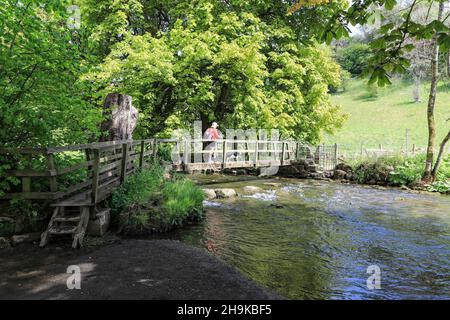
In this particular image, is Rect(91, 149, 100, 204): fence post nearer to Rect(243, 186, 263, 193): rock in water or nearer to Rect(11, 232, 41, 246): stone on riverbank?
Rect(11, 232, 41, 246): stone on riverbank

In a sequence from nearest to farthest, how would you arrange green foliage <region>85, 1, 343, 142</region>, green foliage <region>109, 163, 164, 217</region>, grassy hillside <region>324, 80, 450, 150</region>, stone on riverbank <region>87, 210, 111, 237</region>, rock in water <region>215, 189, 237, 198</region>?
stone on riverbank <region>87, 210, 111, 237</region> < green foliage <region>109, 163, 164, 217</region> < rock in water <region>215, 189, 237, 198</region> < green foliage <region>85, 1, 343, 142</region> < grassy hillside <region>324, 80, 450, 150</region>

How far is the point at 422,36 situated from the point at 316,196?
11454 mm

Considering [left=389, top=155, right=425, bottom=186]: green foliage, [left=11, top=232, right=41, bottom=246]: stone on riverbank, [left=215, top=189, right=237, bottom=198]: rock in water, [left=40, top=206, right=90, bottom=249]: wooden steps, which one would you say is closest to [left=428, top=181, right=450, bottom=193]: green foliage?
[left=389, top=155, right=425, bottom=186]: green foliage

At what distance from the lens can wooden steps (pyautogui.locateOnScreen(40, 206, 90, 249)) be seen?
6.71 metres

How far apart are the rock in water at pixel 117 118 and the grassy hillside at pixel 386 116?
20742 mm

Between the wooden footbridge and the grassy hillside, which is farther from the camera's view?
the grassy hillside

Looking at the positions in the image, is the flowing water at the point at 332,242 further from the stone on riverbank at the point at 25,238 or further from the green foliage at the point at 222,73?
the green foliage at the point at 222,73

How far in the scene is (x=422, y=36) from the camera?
3582 mm

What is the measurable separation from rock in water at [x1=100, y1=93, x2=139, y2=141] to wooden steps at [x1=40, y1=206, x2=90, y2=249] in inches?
132

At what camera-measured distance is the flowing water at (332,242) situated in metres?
5.91

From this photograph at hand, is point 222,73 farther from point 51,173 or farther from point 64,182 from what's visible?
point 51,173

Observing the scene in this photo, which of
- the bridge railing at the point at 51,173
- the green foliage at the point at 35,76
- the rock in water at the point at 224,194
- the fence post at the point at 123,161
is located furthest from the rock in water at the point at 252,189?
the green foliage at the point at 35,76

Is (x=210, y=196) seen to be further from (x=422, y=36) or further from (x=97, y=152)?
(x=422, y=36)
